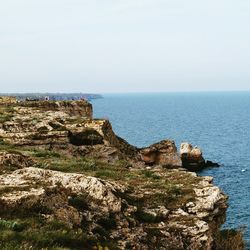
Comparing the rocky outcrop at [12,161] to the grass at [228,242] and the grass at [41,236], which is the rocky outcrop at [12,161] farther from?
the grass at [228,242]

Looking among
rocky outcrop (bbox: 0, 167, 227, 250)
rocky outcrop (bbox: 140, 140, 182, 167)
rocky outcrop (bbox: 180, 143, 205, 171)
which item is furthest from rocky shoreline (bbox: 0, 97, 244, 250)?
rocky outcrop (bbox: 180, 143, 205, 171)

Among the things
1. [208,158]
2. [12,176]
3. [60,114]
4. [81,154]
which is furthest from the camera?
[208,158]

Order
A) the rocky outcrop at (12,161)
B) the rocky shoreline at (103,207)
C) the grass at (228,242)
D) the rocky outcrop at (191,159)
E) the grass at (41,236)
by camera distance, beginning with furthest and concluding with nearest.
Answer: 1. the rocky outcrop at (191,159)
2. the rocky outcrop at (12,161)
3. the grass at (228,242)
4. the rocky shoreline at (103,207)
5. the grass at (41,236)

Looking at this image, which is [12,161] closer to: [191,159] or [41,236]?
[41,236]

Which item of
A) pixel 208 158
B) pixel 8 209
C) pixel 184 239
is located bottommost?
pixel 208 158

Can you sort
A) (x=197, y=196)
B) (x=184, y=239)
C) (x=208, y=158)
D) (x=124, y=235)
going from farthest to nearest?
(x=208, y=158), (x=197, y=196), (x=184, y=239), (x=124, y=235)

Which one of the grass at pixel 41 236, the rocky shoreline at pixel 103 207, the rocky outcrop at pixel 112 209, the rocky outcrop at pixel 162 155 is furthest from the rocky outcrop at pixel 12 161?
the rocky outcrop at pixel 162 155

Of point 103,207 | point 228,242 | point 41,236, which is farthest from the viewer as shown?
point 228,242

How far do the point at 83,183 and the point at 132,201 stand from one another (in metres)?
2.62

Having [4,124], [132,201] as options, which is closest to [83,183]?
[132,201]

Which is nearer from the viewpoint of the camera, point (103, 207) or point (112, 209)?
point (103, 207)

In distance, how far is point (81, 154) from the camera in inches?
1463

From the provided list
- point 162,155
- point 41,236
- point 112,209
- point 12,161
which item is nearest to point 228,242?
point 112,209

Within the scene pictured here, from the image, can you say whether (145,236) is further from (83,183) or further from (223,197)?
(223,197)
